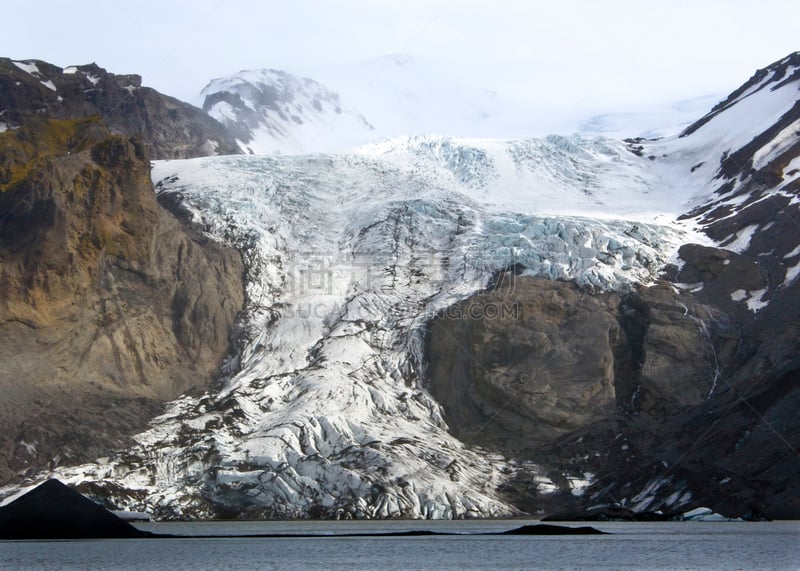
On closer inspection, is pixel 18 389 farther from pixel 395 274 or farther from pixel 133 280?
pixel 395 274

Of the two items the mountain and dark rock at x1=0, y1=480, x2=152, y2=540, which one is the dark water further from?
the mountain

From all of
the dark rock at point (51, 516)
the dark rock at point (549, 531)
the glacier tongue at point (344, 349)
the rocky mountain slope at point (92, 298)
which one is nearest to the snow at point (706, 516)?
the dark rock at point (549, 531)

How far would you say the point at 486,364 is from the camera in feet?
544

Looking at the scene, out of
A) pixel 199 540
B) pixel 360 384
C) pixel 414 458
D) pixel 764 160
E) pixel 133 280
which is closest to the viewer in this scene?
pixel 199 540

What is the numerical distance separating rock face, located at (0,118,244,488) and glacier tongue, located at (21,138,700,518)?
4.82 meters

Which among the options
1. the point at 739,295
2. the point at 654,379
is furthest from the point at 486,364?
the point at 739,295

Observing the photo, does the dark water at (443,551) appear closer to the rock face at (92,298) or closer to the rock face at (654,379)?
the rock face at (654,379)

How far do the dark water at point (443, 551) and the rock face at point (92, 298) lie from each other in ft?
118

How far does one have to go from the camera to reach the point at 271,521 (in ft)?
465

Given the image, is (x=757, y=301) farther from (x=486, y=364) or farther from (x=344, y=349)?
(x=344, y=349)

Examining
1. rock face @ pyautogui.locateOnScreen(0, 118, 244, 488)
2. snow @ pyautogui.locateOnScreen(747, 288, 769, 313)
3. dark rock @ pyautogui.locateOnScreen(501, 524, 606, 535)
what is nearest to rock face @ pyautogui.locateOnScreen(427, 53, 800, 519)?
snow @ pyautogui.locateOnScreen(747, 288, 769, 313)

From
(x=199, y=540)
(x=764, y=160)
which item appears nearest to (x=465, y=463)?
(x=199, y=540)

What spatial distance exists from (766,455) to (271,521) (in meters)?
58.8

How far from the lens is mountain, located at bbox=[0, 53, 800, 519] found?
5610 inches
